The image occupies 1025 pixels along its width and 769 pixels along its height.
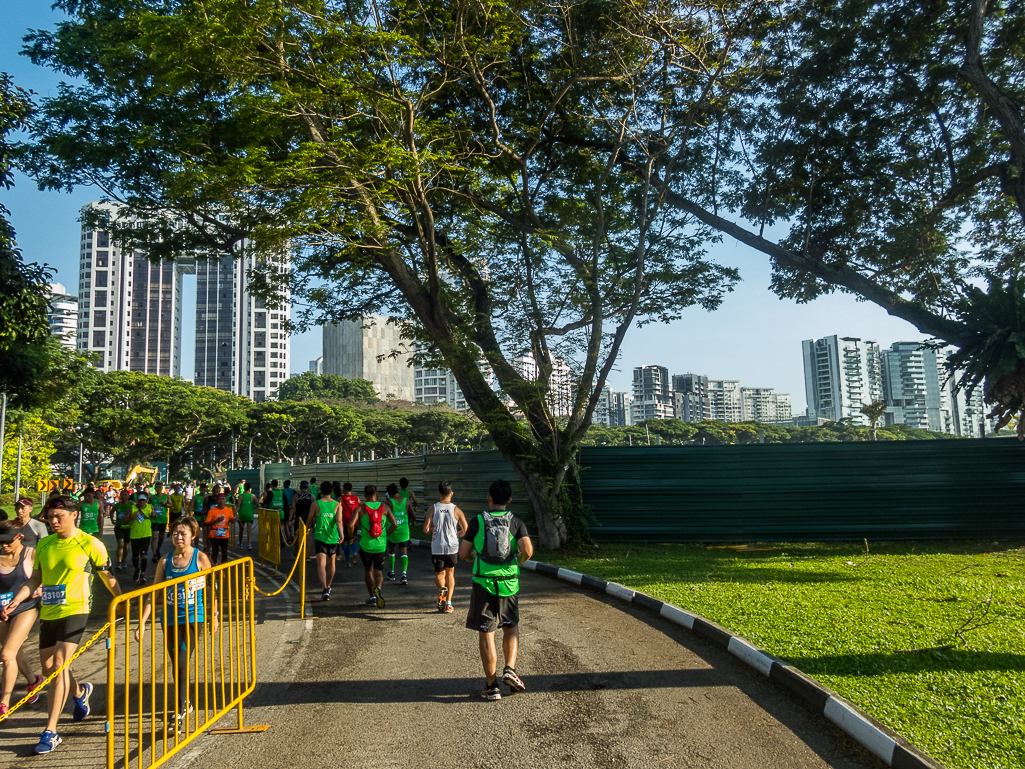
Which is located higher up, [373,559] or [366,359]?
[366,359]

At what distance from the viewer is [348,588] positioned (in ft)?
35.5

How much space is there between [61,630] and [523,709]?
11.9 feet

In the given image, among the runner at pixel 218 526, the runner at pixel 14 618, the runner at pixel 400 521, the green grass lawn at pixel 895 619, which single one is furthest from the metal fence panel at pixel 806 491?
the runner at pixel 14 618

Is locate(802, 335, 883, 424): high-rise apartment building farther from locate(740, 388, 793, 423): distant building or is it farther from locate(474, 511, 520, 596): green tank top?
locate(740, 388, 793, 423): distant building

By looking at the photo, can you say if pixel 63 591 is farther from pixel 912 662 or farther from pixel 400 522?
pixel 912 662

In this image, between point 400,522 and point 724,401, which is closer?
point 400,522

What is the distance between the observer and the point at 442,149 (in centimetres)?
1300

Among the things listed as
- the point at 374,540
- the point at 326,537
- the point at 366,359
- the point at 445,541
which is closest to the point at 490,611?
the point at 445,541

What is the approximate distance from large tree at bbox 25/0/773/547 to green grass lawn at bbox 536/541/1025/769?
4690mm

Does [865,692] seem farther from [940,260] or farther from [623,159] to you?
[940,260]

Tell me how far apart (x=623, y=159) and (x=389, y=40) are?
7104mm

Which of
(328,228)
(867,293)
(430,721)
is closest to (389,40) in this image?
(328,228)

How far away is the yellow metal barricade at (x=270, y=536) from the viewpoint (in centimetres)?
1343

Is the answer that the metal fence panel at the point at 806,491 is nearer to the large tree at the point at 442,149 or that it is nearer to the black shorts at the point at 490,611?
the large tree at the point at 442,149
